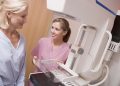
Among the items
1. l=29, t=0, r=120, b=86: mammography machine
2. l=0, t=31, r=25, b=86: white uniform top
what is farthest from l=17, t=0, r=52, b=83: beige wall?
l=29, t=0, r=120, b=86: mammography machine

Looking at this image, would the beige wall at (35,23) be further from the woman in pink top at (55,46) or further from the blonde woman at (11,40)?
the blonde woman at (11,40)

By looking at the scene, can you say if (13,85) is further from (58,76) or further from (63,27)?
(63,27)

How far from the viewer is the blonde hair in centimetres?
120

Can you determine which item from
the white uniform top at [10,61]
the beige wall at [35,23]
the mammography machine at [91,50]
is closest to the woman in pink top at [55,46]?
the white uniform top at [10,61]

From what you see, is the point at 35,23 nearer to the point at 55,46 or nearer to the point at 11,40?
the point at 55,46

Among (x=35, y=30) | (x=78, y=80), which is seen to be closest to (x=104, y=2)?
(x=78, y=80)

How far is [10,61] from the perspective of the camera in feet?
4.13

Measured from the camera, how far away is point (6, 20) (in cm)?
125

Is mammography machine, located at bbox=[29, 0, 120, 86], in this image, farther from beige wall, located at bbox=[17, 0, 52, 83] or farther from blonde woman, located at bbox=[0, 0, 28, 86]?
beige wall, located at bbox=[17, 0, 52, 83]

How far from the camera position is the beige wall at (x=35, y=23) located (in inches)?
80.4

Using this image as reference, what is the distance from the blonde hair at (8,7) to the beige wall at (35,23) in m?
0.78

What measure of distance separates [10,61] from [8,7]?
1.21ft

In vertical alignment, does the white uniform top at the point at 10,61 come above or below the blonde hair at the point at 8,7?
below

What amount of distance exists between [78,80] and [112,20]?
0.43 metres
